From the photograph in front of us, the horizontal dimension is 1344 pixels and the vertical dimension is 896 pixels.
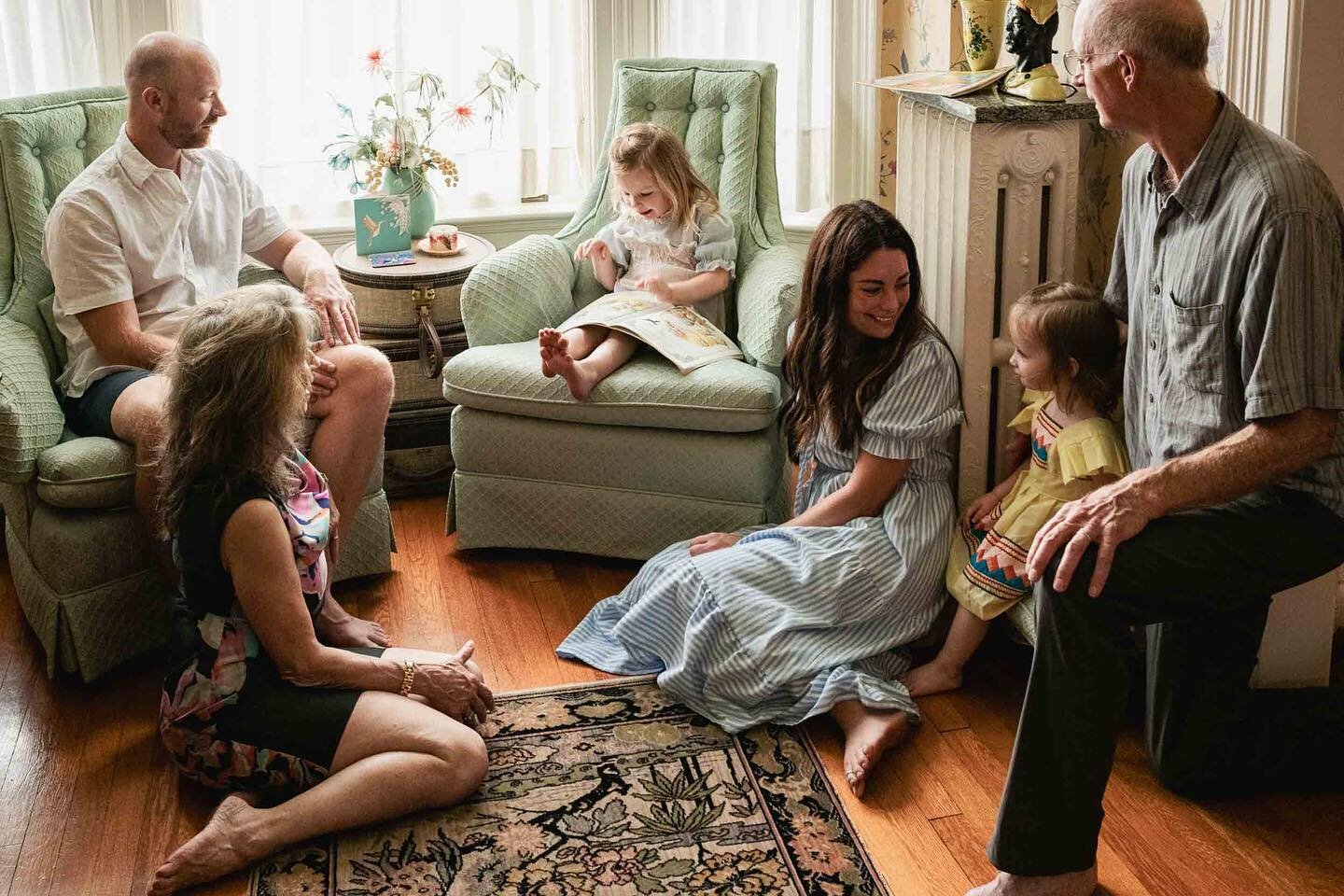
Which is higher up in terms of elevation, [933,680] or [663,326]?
[663,326]

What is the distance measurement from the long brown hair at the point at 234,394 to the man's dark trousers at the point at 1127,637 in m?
1.18

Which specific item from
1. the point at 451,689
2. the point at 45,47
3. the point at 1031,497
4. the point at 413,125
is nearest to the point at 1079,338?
the point at 1031,497

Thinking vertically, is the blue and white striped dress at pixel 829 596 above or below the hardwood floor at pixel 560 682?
above

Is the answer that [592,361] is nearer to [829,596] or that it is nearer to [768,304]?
[768,304]

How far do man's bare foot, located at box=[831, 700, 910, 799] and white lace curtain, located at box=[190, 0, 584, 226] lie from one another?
7.50 feet

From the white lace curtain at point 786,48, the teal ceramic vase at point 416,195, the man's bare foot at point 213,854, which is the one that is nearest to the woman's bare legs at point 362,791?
the man's bare foot at point 213,854

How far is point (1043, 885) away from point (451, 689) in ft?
3.26

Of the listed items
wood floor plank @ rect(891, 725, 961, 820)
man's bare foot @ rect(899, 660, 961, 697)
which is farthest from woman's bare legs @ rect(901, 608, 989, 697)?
wood floor plank @ rect(891, 725, 961, 820)

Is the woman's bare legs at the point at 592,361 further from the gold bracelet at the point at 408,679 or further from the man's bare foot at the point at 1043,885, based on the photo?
the man's bare foot at the point at 1043,885

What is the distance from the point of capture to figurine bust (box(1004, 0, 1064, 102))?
262cm

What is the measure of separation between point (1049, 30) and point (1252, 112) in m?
0.43

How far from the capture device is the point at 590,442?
314cm

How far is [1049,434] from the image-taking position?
253cm

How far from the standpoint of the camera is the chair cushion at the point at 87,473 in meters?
2.68
